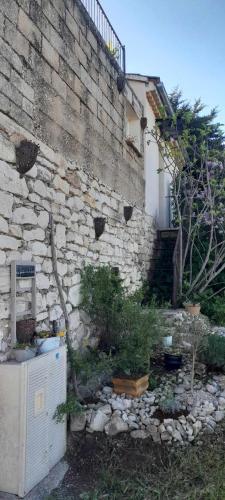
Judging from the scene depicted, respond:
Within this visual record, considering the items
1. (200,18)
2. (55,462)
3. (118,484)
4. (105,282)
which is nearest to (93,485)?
(118,484)

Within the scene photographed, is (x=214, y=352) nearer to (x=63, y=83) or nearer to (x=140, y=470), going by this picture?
(x=140, y=470)

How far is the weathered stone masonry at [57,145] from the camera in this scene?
120 inches

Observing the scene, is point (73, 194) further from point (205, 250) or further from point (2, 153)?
point (205, 250)

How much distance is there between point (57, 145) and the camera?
13.0 feet

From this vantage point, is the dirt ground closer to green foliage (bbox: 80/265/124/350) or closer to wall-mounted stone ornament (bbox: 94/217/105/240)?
green foliage (bbox: 80/265/124/350)

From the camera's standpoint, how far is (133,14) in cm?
512

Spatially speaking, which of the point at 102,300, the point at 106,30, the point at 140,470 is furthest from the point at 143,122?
the point at 140,470

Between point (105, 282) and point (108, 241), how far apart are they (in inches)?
44.1

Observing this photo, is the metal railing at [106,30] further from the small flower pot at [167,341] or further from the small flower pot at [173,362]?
the small flower pot at [173,362]

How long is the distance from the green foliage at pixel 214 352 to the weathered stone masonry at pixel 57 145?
64.6 inches

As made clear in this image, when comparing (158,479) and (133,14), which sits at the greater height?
(133,14)

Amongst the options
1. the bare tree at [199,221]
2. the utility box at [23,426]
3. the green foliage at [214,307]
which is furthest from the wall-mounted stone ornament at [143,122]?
the utility box at [23,426]

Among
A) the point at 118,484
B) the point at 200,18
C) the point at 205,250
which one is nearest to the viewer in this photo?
the point at 118,484

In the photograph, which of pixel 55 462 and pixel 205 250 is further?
→ pixel 205 250
